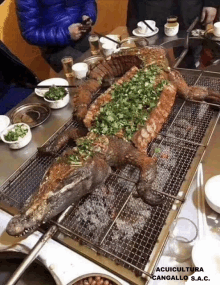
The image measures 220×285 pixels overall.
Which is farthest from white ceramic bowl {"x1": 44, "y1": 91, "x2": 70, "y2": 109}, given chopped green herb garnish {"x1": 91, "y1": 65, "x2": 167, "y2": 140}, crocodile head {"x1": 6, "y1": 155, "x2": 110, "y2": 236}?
crocodile head {"x1": 6, "y1": 155, "x2": 110, "y2": 236}

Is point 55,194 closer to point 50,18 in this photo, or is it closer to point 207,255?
point 207,255

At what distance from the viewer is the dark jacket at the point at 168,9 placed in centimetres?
540

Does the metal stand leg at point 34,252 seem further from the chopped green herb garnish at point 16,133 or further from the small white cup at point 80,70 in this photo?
the small white cup at point 80,70

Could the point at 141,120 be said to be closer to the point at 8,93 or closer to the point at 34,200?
the point at 34,200

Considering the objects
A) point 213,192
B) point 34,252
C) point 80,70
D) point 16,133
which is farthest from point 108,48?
point 34,252

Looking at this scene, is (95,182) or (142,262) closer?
(142,262)

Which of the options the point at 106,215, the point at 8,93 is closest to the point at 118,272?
the point at 106,215

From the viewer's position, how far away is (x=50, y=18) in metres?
5.55

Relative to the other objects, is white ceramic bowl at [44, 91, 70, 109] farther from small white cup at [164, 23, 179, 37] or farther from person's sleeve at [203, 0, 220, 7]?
person's sleeve at [203, 0, 220, 7]

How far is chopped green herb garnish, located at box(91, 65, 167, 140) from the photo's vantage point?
2943mm

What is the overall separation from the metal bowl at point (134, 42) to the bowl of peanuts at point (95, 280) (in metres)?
3.87

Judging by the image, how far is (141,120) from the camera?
301cm

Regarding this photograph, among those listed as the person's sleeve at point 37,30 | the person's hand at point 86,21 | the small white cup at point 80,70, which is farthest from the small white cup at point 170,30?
the person's sleeve at point 37,30

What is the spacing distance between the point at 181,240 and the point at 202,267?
0.31 m
